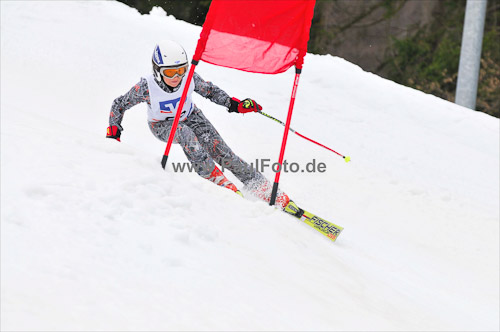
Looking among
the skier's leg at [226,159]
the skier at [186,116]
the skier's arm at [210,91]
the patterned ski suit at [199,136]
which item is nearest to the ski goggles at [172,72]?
the skier at [186,116]

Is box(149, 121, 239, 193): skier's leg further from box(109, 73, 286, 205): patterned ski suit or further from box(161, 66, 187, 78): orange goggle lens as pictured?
box(161, 66, 187, 78): orange goggle lens

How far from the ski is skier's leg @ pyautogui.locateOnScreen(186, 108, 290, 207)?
0.25 meters

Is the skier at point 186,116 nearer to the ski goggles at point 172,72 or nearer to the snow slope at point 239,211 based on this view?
the ski goggles at point 172,72

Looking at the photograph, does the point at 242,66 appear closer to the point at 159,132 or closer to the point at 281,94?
the point at 159,132

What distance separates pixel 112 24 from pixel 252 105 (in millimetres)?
5329

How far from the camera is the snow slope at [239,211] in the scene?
2.26 metres

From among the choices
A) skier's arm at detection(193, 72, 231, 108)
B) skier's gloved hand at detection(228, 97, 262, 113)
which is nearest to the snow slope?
skier's gloved hand at detection(228, 97, 262, 113)

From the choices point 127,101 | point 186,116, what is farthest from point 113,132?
point 186,116

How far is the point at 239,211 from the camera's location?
3.42m

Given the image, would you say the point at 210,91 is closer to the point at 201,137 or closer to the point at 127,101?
the point at 201,137

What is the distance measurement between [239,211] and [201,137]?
134cm

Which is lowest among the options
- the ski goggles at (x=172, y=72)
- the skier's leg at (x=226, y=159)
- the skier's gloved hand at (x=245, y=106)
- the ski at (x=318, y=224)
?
the ski at (x=318, y=224)

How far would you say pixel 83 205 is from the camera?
270 cm

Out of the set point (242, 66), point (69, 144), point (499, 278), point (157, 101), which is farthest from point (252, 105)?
point (499, 278)
